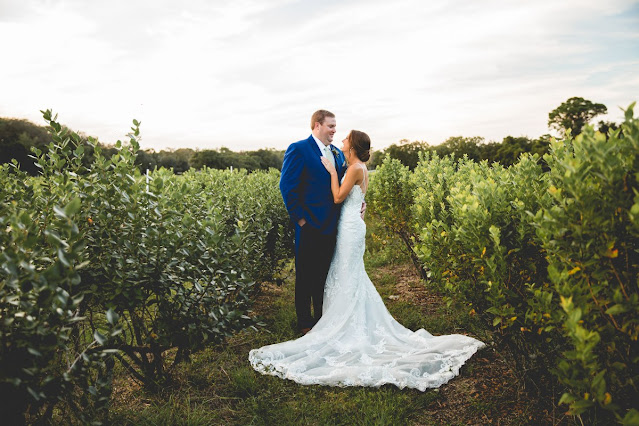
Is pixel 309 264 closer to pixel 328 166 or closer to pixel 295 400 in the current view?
pixel 328 166

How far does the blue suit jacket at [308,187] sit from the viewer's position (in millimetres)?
5051

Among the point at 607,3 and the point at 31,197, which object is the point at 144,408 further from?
the point at 607,3

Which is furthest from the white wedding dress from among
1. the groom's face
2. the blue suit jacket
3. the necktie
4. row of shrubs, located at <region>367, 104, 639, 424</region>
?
row of shrubs, located at <region>367, 104, 639, 424</region>

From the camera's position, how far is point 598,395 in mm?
1902

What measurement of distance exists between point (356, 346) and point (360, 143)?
2.39 m

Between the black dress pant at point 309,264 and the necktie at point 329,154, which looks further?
the necktie at point 329,154

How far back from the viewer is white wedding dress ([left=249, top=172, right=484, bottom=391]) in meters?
3.87

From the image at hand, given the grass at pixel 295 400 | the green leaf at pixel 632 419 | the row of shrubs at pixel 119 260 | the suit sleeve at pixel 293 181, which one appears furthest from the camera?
the suit sleeve at pixel 293 181

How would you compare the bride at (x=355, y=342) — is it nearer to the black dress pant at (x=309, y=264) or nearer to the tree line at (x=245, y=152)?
the black dress pant at (x=309, y=264)

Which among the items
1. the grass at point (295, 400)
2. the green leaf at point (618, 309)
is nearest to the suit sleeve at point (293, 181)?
the grass at point (295, 400)

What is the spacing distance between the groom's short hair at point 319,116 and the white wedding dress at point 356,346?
39.7 inches

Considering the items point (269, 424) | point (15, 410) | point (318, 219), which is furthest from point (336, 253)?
point (15, 410)

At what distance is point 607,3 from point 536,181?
5.37 metres

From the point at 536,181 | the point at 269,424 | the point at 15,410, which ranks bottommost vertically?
the point at 269,424
